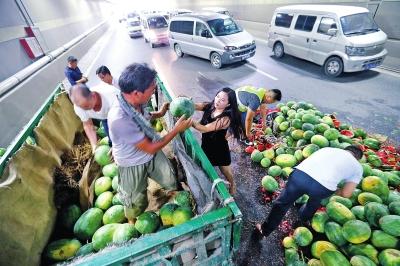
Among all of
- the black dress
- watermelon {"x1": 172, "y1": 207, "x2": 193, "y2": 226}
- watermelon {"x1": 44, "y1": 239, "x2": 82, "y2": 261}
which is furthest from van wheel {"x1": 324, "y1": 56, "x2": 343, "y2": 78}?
watermelon {"x1": 44, "y1": 239, "x2": 82, "y2": 261}

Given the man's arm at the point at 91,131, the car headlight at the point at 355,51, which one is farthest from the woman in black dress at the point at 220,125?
the car headlight at the point at 355,51

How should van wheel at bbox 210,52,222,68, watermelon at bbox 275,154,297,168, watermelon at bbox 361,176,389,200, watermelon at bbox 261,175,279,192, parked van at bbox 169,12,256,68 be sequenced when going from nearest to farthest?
watermelon at bbox 361,176,389,200
watermelon at bbox 261,175,279,192
watermelon at bbox 275,154,297,168
parked van at bbox 169,12,256,68
van wheel at bbox 210,52,222,68

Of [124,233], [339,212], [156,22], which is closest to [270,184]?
[339,212]

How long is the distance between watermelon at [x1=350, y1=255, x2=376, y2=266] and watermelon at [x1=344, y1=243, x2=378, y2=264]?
0.08 m

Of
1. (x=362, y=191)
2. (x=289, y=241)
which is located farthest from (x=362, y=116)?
(x=289, y=241)

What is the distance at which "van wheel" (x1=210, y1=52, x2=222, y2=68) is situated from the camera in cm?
1027

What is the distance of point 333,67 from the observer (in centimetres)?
852

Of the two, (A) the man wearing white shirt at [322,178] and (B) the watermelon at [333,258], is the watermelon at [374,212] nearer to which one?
(A) the man wearing white shirt at [322,178]

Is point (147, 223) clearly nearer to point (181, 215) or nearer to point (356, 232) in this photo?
point (181, 215)

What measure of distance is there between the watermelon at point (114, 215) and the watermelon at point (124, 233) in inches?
10.6

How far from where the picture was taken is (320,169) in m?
2.58

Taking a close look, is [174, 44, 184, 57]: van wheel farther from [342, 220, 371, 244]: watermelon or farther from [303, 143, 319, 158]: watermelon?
[342, 220, 371, 244]: watermelon

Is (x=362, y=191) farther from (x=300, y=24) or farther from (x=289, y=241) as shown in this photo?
(x=300, y=24)

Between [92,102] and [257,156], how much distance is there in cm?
303
